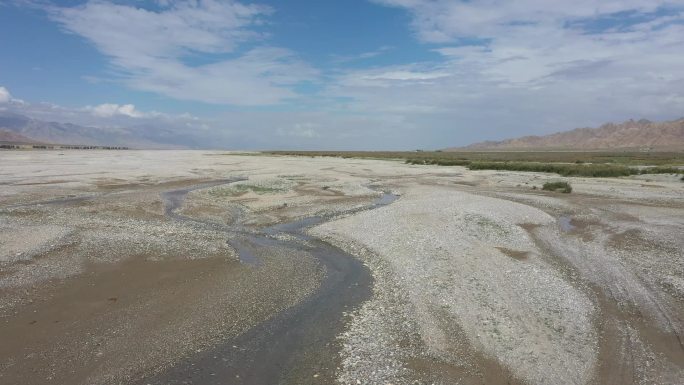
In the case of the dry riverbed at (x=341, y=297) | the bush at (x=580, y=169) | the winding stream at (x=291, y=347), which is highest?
the bush at (x=580, y=169)

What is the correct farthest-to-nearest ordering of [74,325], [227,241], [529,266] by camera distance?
[227,241] → [529,266] → [74,325]

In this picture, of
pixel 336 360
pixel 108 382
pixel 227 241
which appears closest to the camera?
pixel 108 382

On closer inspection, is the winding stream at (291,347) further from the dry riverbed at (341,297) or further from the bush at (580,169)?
the bush at (580,169)

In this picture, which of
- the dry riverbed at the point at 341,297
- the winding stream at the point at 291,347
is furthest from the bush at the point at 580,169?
the winding stream at the point at 291,347

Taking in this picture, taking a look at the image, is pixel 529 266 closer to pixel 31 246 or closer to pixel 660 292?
pixel 660 292

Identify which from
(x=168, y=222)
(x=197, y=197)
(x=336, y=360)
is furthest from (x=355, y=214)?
(x=336, y=360)

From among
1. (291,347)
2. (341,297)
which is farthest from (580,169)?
(291,347)

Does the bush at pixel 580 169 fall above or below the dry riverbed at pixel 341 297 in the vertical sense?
above

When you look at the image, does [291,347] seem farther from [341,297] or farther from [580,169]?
[580,169]

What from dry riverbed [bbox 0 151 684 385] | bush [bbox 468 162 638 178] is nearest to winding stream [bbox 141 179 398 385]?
dry riverbed [bbox 0 151 684 385]

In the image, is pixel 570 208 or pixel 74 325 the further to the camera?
pixel 570 208
